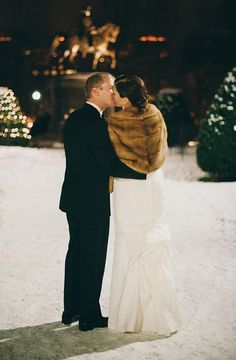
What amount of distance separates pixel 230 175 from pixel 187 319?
33.2 ft

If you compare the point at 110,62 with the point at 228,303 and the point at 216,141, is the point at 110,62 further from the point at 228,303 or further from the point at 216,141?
the point at 228,303

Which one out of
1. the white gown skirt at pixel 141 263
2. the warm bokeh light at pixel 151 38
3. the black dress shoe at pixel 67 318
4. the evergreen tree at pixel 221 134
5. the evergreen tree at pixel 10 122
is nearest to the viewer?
the white gown skirt at pixel 141 263

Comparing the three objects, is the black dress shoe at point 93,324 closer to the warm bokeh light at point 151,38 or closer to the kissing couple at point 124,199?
the kissing couple at point 124,199

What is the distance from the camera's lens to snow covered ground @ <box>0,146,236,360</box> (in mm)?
4773

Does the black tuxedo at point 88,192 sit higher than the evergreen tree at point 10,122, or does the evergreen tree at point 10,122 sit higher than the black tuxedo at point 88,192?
Answer: the black tuxedo at point 88,192

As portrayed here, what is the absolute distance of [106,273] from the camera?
702cm

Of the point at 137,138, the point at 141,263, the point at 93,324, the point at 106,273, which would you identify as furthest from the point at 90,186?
the point at 106,273

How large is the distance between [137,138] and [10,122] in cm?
1332

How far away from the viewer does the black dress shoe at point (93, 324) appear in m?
5.13

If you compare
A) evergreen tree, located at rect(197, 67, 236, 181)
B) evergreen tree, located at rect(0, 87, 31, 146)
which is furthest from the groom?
evergreen tree, located at rect(0, 87, 31, 146)

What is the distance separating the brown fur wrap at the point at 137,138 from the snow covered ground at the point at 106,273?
1.29m

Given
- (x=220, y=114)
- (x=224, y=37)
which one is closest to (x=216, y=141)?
(x=220, y=114)

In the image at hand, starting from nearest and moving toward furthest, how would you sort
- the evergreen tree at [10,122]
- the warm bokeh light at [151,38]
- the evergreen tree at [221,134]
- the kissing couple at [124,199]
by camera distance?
the kissing couple at [124,199] → the evergreen tree at [221,134] → the evergreen tree at [10,122] → the warm bokeh light at [151,38]

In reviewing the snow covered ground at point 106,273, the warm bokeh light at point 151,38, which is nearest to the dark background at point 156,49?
the warm bokeh light at point 151,38
